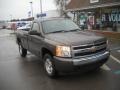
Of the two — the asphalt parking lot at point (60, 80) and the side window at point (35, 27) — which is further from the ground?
the side window at point (35, 27)

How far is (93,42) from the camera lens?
6824mm

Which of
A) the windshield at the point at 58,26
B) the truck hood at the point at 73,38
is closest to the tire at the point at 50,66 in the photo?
the truck hood at the point at 73,38

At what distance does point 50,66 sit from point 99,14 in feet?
52.0

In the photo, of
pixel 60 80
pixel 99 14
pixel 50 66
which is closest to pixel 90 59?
pixel 60 80

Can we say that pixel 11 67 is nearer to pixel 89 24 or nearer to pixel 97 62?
pixel 97 62

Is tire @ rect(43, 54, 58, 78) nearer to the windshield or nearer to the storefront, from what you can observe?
the windshield

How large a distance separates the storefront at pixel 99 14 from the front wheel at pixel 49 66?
11481mm

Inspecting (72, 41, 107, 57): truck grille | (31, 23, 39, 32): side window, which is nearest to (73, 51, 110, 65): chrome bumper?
(72, 41, 107, 57): truck grille

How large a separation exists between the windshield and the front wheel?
42.4 inches

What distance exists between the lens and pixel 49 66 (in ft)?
24.4

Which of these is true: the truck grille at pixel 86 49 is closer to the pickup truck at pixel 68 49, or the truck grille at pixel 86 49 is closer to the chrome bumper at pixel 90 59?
the pickup truck at pixel 68 49

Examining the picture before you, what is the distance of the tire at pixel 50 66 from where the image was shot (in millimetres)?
7179

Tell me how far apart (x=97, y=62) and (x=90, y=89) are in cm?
104

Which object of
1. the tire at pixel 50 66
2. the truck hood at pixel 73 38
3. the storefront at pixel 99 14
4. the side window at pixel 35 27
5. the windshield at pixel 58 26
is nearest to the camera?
the truck hood at pixel 73 38
